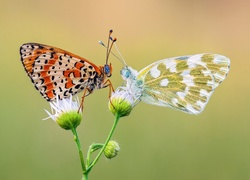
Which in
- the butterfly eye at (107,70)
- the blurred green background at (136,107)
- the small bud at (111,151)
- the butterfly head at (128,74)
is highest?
the butterfly eye at (107,70)

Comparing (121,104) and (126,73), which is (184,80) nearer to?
(126,73)

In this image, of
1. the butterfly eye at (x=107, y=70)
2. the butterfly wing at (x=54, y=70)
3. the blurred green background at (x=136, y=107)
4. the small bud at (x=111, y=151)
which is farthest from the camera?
the blurred green background at (x=136, y=107)

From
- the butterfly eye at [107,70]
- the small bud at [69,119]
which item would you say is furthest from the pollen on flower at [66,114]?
the butterfly eye at [107,70]

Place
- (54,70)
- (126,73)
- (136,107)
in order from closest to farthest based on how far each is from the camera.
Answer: (54,70), (126,73), (136,107)

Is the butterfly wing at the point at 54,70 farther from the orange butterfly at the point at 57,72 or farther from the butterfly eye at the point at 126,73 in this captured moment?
the butterfly eye at the point at 126,73

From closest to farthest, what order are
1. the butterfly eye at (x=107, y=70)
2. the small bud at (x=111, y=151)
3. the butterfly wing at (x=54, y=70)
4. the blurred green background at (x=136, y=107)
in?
the small bud at (x=111, y=151) → the butterfly wing at (x=54, y=70) → the butterfly eye at (x=107, y=70) → the blurred green background at (x=136, y=107)

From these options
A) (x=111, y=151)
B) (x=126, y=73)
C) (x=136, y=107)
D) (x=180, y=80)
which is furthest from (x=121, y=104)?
(x=136, y=107)
